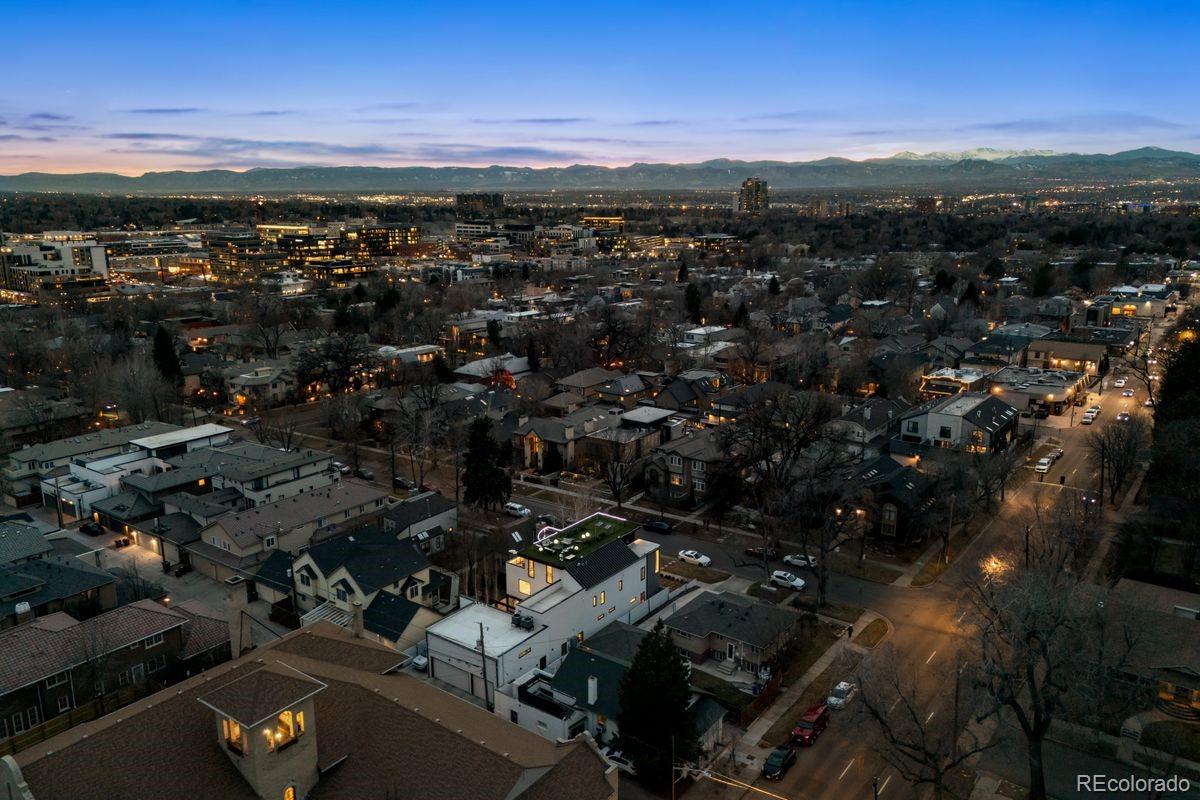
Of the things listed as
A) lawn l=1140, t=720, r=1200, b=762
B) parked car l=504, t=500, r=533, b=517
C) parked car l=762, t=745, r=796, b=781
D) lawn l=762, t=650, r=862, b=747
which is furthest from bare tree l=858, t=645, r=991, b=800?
parked car l=504, t=500, r=533, b=517

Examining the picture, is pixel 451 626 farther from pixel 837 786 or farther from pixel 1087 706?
pixel 1087 706

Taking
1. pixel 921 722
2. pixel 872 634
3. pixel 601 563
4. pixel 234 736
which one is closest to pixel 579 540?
pixel 601 563

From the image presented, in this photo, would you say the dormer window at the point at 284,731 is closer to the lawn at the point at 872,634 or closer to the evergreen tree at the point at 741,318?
the lawn at the point at 872,634

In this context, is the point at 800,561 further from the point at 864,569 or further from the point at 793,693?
the point at 793,693

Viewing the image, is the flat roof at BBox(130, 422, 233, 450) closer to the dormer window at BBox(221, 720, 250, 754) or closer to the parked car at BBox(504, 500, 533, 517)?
the parked car at BBox(504, 500, 533, 517)

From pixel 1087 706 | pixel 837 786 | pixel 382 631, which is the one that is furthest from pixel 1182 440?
pixel 382 631

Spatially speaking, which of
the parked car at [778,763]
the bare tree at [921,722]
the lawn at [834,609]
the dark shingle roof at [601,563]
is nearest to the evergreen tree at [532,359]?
the dark shingle roof at [601,563]
